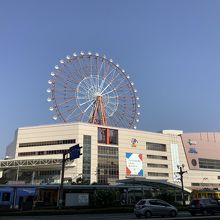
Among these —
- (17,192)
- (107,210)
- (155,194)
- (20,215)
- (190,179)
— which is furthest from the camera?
(190,179)

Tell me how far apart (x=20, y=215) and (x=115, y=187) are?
20.5 m

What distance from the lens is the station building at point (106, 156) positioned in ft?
285

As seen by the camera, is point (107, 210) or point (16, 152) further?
point (16, 152)

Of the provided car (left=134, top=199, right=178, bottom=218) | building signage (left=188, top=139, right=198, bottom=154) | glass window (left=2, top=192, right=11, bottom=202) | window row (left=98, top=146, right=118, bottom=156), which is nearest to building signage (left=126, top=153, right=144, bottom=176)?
window row (left=98, top=146, right=118, bottom=156)

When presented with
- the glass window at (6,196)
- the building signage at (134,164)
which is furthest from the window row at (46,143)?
the glass window at (6,196)

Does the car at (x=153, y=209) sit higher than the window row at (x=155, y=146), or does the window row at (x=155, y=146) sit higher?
the window row at (x=155, y=146)

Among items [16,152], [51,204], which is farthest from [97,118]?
[51,204]

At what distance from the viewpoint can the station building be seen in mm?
86812

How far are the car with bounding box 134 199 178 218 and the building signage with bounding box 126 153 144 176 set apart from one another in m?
68.6

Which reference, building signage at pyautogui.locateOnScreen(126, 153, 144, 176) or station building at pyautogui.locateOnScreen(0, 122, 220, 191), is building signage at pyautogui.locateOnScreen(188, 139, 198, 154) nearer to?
station building at pyautogui.locateOnScreen(0, 122, 220, 191)

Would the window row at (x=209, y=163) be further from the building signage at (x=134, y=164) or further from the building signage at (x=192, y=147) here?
the building signage at (x=134, y=164)

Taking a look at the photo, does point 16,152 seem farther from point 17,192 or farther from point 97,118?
point 17,192

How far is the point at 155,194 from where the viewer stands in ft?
166

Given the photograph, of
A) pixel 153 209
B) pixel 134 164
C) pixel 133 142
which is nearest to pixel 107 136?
pixel 133 142
